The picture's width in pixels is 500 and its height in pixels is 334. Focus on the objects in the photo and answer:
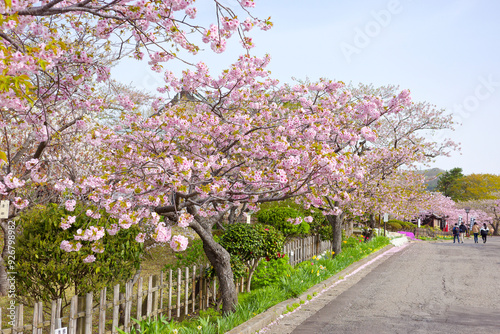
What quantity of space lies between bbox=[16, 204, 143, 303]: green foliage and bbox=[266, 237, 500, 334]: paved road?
3.08 meters

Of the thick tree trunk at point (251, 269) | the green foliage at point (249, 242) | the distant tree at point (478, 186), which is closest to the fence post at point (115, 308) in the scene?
the green foliage at point (249, 242)

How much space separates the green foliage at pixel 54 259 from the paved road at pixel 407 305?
3.08m

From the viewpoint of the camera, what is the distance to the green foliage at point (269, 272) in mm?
10617

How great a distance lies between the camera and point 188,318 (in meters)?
8.59

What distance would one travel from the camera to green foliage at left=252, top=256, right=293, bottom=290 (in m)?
10.6

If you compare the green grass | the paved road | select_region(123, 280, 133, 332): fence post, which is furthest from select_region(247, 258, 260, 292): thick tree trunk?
select_region(123, 280, 133, 332): fence post

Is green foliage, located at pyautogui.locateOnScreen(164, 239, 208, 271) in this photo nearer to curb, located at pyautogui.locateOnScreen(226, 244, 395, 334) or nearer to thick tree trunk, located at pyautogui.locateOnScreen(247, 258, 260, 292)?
thick tree trunk, located at pyautogui.locateOnScreen(247, 258, 260, 292)

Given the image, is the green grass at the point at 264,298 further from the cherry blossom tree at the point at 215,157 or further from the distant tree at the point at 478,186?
the distant tree at the point at 478,186

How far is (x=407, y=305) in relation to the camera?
9.46 metres

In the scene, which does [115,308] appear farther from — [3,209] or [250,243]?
[250,243]

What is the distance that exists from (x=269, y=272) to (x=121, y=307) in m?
3.89

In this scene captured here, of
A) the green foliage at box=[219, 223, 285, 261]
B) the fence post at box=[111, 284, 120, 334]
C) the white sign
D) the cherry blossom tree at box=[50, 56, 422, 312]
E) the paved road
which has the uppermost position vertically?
the cherry blossom tree at box=[50, 56, 422, 312]

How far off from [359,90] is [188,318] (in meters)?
19.9

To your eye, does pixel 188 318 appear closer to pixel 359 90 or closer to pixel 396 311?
pixel 396 311
